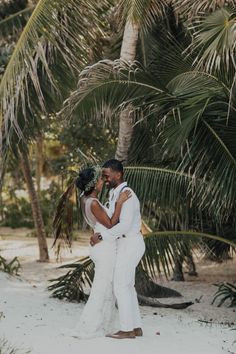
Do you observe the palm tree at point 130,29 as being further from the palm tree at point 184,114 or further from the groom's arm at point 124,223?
the groom's arm at point 124,223

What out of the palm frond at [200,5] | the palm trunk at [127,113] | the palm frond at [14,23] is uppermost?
the palm frond at [14,23]

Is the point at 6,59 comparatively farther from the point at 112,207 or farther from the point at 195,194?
the point at 112,207

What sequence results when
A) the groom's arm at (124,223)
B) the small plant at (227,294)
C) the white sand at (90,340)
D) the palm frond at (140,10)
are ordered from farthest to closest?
the small plant at (227,294)
the palm frond at (140,10)
the groom's arm at (124,223)
the white sand at (90,340)

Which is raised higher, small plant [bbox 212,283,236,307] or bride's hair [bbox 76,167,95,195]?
bride's hair [bbox 76,167,95,195]

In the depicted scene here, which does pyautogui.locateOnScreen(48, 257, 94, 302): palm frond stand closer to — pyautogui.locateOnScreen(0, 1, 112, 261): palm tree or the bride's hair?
pyautogui.locateOnScreen(0, 1, 112, 261): palm tree

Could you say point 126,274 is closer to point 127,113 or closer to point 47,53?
point 127,113

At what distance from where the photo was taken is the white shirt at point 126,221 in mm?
6566

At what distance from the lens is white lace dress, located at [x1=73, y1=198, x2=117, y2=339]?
672 centimetres

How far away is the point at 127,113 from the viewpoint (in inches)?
385

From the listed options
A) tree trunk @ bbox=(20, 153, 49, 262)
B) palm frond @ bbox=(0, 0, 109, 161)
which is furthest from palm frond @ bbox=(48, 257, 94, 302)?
tree trunk @ bbox=(20, 153, 49, 262)

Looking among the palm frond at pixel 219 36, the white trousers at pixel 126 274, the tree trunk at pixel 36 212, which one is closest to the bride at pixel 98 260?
the white trousers at pixel 126 274

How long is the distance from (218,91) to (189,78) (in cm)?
42

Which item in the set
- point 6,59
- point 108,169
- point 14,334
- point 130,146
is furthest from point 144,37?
point 14,334

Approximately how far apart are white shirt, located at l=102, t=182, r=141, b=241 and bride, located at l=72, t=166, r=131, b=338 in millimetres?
44
